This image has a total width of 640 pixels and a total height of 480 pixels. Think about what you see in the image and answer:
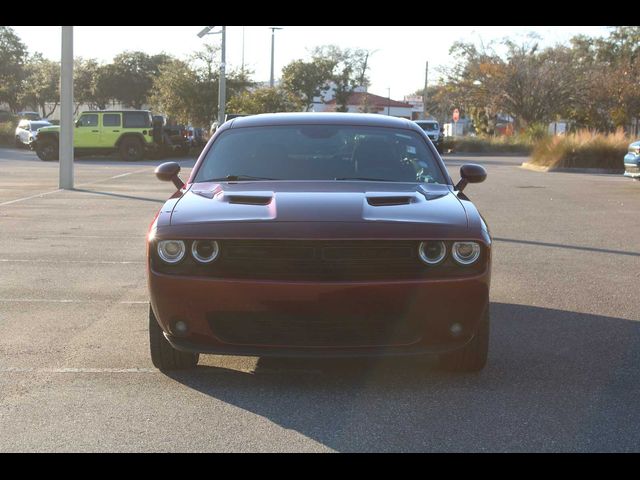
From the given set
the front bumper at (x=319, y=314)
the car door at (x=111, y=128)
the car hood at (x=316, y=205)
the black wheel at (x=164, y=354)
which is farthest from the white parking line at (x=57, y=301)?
the car door at (x=111, y=128)

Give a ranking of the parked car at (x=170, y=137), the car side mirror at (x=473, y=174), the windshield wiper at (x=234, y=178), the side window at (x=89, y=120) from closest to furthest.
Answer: the windshield wiper at (x=234, y=178) < the car side mirror at (x=473, y=174) < the parked car at (x=170, y=137) < the side window at (x=89, y=120)

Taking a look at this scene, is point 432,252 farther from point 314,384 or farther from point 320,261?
point 314,384

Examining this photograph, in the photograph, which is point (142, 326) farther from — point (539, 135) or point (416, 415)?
point (539, 135)

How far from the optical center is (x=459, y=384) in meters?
5.16

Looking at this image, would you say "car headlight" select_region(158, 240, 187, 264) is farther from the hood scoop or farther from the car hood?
the hood scoop

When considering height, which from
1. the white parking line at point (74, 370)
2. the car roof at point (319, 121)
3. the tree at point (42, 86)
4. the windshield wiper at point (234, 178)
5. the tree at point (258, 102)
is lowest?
the white parking line at point (74, 370)

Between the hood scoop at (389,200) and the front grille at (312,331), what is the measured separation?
2.41ft

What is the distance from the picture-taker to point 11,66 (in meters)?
78.4

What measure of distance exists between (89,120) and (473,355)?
29792mm

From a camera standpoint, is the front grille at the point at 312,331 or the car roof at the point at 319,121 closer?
the front grille at the point at 312,331

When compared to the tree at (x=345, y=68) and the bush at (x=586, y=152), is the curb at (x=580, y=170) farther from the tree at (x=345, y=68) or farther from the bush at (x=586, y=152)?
the tree at (x=345, y=68)

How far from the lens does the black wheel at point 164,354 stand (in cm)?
529
